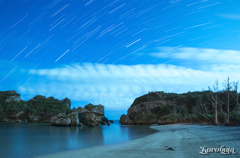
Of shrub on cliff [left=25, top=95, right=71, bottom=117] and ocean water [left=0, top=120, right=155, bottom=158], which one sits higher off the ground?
ocean water [left=0, top=120, right=155, bottom=158]

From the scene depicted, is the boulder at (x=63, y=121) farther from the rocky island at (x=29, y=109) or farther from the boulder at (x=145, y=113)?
the boulder at (x=145, y=113)

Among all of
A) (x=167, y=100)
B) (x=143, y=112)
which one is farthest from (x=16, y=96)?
(x=167, y=100)

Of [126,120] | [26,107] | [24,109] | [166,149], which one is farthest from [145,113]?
[26,107]

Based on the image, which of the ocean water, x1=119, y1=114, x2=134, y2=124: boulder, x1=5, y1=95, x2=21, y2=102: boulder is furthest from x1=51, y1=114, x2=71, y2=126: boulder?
x1=5, y1=95, x2=21, y2=102: boulder

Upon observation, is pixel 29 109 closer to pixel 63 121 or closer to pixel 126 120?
pixel 63 121

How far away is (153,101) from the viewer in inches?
3716

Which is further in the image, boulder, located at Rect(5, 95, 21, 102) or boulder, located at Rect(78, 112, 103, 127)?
boulder, located at Rect(5, 95, 21, 102)

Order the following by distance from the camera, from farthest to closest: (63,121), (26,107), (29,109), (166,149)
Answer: (26,107) → (29,109) → (63,121) → (166,149)

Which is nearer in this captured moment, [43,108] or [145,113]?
[145,113]

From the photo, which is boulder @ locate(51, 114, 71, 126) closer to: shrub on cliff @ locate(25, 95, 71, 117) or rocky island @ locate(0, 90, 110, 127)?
rocky island @ locate(0, 90, 110, 127)

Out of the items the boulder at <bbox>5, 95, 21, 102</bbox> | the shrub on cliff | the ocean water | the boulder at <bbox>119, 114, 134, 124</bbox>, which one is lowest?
the boulder at <bbox>119, 114, 134, 124</bbox>

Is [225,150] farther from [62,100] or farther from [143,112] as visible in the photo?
[62,100]

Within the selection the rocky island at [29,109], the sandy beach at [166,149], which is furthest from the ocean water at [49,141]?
the rocky island at [29,109]

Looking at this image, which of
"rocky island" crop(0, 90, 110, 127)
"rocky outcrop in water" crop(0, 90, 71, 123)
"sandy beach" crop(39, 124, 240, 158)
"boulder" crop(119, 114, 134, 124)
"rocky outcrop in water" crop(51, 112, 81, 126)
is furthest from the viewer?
"rocky outcrop in water" crop(0, 90, 71, 123)
